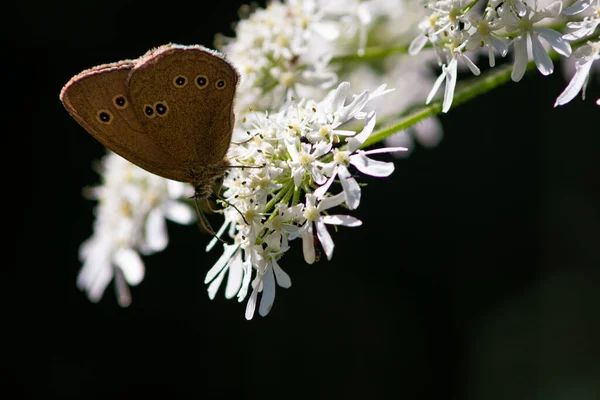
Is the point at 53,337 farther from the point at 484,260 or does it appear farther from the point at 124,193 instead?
the point at 484,260

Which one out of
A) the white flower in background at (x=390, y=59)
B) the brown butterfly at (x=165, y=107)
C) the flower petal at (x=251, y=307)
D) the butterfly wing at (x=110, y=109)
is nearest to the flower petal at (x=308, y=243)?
the flower petal at (x=251, y=307)

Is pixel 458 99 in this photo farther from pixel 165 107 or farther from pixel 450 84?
pixel 165 107

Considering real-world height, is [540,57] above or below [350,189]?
above

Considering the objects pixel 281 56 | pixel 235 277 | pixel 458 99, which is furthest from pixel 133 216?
pixel 458 99

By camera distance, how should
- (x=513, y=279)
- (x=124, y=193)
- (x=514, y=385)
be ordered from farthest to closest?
(x=513, y=279), (x=514, y=385), (x=124, y=193)

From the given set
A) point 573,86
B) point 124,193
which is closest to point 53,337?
point 124,193

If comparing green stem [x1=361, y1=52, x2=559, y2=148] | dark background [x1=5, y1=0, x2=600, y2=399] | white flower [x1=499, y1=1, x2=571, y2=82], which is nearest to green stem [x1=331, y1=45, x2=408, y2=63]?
green stem [x1=361, y1=52, x2=559, y2=148]

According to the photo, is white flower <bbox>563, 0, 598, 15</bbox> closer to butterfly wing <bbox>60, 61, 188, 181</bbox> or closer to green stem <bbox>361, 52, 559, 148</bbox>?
green stem <bbox>361, 52, 559, 148</bbox>

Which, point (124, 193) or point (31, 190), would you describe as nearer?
point (124, 193)
